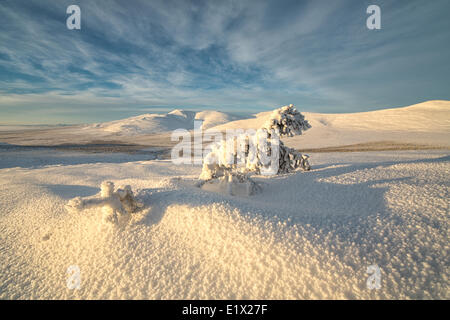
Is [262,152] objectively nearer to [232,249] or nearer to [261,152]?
[261,152]

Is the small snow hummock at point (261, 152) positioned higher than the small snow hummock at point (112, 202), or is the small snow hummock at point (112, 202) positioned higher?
the small snow hummock at point (261, 152)

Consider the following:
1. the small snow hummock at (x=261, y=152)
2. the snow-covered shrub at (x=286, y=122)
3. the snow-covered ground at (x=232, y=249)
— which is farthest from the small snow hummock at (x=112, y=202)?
the snow-covered shrub at (x=286, y=122)

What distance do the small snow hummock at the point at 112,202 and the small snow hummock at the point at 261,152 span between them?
189 cm

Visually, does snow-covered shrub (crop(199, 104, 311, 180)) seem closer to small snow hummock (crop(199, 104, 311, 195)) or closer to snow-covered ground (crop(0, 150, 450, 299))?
small snow hummock (crop(199, 104, 311, 195))

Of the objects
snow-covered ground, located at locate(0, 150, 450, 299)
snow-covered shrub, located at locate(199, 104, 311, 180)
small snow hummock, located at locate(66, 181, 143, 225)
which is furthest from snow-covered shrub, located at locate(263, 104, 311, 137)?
small snow hummock, located at locate(66, 181, 143, 225)

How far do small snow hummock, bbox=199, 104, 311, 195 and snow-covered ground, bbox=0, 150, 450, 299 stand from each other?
1748 millimetres

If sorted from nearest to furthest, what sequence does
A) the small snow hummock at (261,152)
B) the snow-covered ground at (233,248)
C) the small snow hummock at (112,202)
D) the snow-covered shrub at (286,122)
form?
the snow-covered ground at (233,248) → the small snow hummock at (112,202) → the small snow hummock at (261,152) → the snow-covered shrub at (286,122)

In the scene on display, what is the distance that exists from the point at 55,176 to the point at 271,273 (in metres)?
7.21

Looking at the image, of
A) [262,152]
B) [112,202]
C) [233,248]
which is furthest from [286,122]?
[112,202]

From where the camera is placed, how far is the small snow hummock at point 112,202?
2.12 metres

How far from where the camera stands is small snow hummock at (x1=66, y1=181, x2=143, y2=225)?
212 cm

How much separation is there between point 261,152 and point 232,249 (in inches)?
121

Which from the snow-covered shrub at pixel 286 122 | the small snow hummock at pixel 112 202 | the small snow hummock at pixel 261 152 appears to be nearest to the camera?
the small snow hummock at pixel 112 202

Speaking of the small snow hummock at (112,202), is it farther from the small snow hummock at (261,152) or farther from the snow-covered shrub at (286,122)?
the snow-covered shrub at (286,122)
